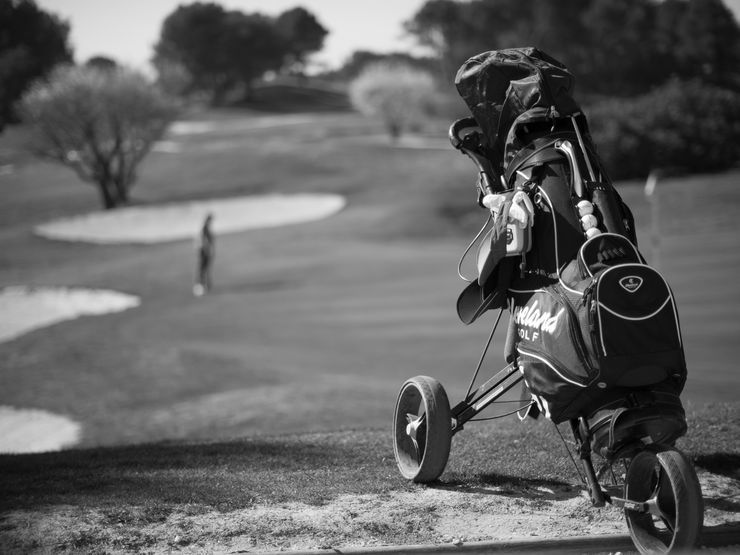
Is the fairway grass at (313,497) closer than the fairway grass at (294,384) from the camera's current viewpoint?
Yes

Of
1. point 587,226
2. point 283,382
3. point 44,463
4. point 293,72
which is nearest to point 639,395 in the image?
point 587,226

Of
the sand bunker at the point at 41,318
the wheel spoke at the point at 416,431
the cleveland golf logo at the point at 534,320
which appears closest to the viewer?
the cleveland golf logo at the point at 534,320

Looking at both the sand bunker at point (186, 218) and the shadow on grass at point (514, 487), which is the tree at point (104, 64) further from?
the shadow on grass at point (514, 487)

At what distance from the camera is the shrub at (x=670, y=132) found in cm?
4953

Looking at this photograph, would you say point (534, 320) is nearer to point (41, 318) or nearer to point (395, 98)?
point (41, 318)

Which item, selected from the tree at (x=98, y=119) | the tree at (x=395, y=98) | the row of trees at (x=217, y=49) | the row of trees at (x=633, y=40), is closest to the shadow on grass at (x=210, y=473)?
the tree at (x=98, y=119)

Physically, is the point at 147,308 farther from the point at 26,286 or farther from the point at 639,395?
the point at 639,395

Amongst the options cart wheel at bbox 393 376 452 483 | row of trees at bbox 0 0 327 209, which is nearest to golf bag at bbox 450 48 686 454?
cart wheel at bbox 393 376 452 483

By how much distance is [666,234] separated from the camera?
34219 mm

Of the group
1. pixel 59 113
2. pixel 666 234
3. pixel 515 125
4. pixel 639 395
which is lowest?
pixel 666 234

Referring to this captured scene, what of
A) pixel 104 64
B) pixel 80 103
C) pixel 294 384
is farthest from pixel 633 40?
pixel 294 384

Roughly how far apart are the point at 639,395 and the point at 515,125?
1.82 metres

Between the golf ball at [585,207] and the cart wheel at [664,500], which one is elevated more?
the golf ball at [585,207]

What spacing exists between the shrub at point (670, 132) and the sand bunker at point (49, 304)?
29800mm
